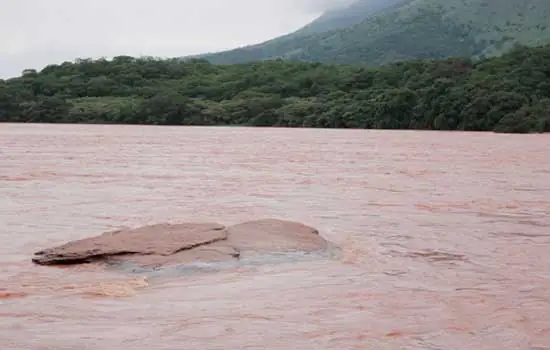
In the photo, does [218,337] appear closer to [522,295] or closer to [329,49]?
[522,295]

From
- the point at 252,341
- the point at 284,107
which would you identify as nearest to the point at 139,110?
the point at 284,107

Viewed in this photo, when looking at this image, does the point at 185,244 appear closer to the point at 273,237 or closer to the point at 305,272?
the point at 273,237

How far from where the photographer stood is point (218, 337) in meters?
6.38

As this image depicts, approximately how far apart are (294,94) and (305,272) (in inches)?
2748

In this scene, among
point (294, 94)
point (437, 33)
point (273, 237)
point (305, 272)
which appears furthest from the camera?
point (437, 33)

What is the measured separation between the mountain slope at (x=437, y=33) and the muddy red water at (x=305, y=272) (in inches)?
3574

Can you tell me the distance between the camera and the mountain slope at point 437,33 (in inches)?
4479

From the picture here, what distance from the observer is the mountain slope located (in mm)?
113763

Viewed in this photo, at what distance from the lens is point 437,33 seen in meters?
125

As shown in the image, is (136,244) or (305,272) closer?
(305,272)

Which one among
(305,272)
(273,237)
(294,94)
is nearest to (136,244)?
(273,237)

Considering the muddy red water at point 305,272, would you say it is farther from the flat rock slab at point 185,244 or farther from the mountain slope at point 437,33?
the mountain slope at point 437,33

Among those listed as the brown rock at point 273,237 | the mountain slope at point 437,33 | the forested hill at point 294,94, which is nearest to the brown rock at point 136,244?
the brown rock at point 273,237

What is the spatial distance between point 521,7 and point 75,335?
396 ft
